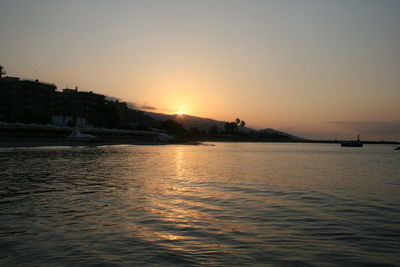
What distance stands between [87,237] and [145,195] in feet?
26.5

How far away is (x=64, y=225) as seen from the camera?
38.1 feet

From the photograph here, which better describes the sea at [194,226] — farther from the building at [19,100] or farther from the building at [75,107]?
the building at [75,107]

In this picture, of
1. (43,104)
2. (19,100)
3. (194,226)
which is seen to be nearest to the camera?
(194,226)

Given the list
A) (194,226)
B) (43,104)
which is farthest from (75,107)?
(194,226)

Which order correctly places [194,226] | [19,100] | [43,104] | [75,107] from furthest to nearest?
[75,107], [43,104], [19,100], [194,226]

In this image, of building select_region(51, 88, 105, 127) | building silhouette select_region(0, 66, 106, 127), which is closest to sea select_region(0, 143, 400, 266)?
building silhouette select_region(0, 66, 106, 127)

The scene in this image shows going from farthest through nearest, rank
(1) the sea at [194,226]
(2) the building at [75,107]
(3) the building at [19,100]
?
(2) the building at [75,107] < (3) the building at [19,100] < (1) the sea at [194,226]

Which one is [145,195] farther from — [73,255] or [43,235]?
[73,255]

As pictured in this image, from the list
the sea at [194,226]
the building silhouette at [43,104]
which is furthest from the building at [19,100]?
the sea at [194,226]

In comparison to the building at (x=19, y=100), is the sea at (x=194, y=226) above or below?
below

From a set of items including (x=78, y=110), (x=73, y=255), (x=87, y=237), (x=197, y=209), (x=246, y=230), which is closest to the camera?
(x=73, y=255)

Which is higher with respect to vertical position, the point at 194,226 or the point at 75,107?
the point at 75,107

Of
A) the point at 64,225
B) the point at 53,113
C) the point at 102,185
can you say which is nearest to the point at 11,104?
the point at 53,113

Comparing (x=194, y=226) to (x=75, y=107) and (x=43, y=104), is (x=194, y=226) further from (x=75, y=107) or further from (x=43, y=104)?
(x=75, y=107)
